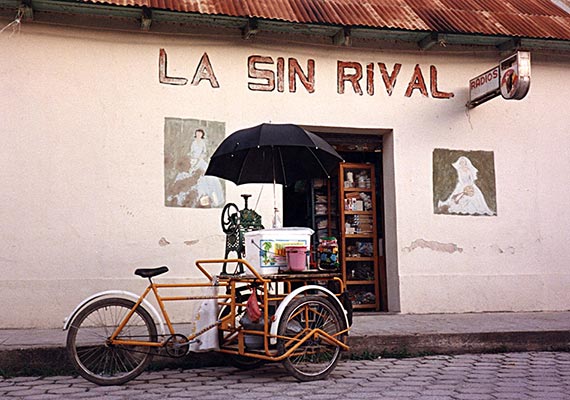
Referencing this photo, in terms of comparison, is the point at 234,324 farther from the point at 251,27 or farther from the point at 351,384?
the point at 251,27

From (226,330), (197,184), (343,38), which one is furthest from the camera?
(343,38)

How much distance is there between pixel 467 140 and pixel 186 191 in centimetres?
431

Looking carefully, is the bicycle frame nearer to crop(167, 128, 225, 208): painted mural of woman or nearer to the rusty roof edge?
crop(167, 128, 225, 208): painted mural of woman

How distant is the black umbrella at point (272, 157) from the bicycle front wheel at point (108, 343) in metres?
1.85

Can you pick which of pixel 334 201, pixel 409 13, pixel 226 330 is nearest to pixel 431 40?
pixel 409 13

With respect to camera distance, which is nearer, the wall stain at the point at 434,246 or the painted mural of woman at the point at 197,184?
the painted mural of woman at the point at 197,184

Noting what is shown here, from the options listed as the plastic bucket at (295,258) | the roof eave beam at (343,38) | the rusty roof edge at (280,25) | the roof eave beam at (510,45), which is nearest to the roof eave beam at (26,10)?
the rusty roof edge at (280,25)

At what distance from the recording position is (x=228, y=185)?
895cm

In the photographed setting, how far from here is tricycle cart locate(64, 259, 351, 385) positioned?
5.65 m

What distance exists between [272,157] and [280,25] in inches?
111

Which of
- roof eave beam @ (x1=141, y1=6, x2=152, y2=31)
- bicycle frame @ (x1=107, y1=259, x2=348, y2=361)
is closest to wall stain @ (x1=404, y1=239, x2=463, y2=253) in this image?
bicycle frame @ (x1=107, y1=259, x2=348, y2=361)

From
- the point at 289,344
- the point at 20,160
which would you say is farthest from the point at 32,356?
the point at 20,160

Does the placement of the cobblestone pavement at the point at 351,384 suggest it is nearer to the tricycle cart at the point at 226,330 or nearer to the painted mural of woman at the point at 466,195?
the tricycle cart at the point at 226,330

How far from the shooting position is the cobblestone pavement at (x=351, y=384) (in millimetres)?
5230
